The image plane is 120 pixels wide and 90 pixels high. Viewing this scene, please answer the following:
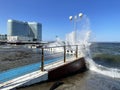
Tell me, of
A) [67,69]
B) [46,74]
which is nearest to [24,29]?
[67,69]

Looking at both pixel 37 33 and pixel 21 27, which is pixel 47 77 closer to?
pixel 21 27

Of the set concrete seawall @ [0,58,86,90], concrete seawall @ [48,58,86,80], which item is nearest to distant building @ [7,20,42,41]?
concrete seawall @ [48,58,86,80]

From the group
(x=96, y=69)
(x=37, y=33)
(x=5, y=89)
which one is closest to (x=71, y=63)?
(x=96, y=69)

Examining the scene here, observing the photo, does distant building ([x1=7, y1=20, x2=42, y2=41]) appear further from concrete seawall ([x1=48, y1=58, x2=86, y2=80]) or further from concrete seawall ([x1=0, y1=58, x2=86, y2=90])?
concrete seawall ([x1=0, y1=58, x2=86, y2=90])

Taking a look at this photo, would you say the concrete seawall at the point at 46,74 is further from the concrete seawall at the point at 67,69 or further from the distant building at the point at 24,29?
the distant building at the point at 24,29

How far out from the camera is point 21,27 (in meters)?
127

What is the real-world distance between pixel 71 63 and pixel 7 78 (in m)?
3.61

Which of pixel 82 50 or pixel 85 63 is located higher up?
pixel 82 50

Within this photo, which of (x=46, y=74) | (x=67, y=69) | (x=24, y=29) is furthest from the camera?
(x=24, y=29)

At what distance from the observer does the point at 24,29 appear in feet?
431

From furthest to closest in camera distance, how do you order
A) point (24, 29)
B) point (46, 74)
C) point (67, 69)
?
point (24, 29), point (67, 69), point (46, 74)

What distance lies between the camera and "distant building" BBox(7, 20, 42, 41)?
11871cm

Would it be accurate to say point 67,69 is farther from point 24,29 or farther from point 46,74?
point 24,29

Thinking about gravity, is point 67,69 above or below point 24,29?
below
